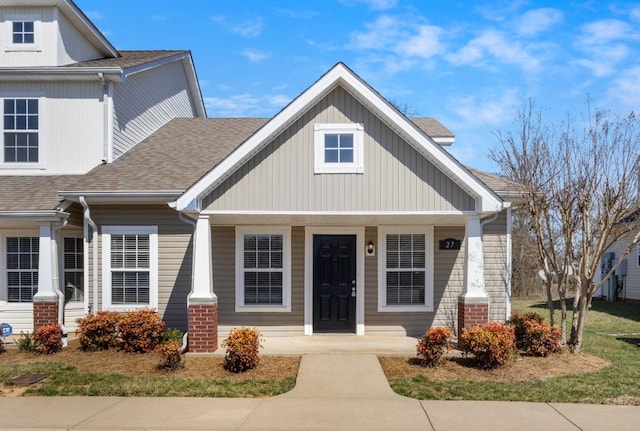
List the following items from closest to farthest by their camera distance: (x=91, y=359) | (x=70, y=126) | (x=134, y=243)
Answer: (x=91, y=359), (x=134, y=243), (x=70, y=126)

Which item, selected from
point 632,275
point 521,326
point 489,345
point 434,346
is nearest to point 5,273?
point 434,346

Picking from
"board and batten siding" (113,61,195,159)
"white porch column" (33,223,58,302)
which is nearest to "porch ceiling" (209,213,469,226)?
"white porch column" (33,223,58,302)

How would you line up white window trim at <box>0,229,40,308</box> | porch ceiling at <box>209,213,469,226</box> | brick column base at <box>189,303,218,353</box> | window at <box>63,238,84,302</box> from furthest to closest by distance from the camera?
window at <box>63,238,84,302</box> → white window trim at <box>0,229,40,308</box> → porch ceiling at <box>209,213,469,226</box> → brick column base at <box>189,303,218,353</box>

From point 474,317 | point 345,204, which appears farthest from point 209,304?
point 474,317

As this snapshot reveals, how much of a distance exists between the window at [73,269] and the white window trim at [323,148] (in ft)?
21.0

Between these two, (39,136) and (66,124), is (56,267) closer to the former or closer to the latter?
(39,136)

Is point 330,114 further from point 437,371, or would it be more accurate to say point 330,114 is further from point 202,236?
point 437,371

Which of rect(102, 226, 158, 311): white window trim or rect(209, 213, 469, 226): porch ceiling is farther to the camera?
rect(102, 226, 158, 311): white window trim

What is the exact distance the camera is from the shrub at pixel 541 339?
33.7 feet

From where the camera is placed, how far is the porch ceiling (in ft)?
34.8

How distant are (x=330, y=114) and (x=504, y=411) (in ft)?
20.4

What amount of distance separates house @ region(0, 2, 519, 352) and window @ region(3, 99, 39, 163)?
0.72 meters

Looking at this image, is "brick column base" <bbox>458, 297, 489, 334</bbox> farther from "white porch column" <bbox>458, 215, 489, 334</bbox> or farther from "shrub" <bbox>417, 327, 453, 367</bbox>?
"shrub" <bbox>417, 327, 453, 367</bbox>

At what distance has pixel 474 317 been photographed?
10.4 metres
